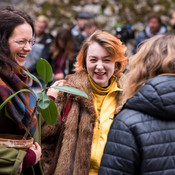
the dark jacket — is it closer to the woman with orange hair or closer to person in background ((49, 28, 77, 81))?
the woman with orange hair

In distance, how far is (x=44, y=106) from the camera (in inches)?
62.3

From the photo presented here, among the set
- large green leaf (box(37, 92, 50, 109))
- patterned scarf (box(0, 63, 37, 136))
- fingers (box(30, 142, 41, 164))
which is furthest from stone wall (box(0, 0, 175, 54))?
large green leaf (box(37, 92, 50, 109))

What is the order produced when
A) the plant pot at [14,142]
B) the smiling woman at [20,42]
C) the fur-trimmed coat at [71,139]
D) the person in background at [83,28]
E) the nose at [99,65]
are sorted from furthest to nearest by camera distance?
the person in background at [83,28]
the nose at [99,65]
the fur-trimmed coat at [71,139]
the smiling woman at [20,42]
the plant pot at [14,142]

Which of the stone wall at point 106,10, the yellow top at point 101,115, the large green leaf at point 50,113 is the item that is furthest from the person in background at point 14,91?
the stone wall at point 106,10

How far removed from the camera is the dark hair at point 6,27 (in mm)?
1764

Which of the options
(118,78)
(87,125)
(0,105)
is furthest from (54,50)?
(0,105)

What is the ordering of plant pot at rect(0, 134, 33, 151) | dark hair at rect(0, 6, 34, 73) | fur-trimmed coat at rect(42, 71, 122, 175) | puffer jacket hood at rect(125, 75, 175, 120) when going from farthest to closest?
fur-trimmed coat at rect(42, 71, 122, 175), dark hair at rect(0, 6, 34, 73), plant pot at rect(0, 134, 33, 151), puffer jacket hood at rect(125, 75, 175, 120)

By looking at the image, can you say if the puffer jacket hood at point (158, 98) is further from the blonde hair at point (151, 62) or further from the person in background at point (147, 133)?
the blonde hair at point (151, 62)

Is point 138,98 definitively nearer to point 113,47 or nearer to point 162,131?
point 162,131

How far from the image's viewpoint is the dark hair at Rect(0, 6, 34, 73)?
1.76 meters

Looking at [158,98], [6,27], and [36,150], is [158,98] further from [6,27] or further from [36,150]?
[6,27]

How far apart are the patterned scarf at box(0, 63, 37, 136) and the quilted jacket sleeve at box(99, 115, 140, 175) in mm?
541

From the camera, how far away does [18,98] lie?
1.78 meters

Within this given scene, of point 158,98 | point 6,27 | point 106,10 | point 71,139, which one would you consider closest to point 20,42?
point 6,27
